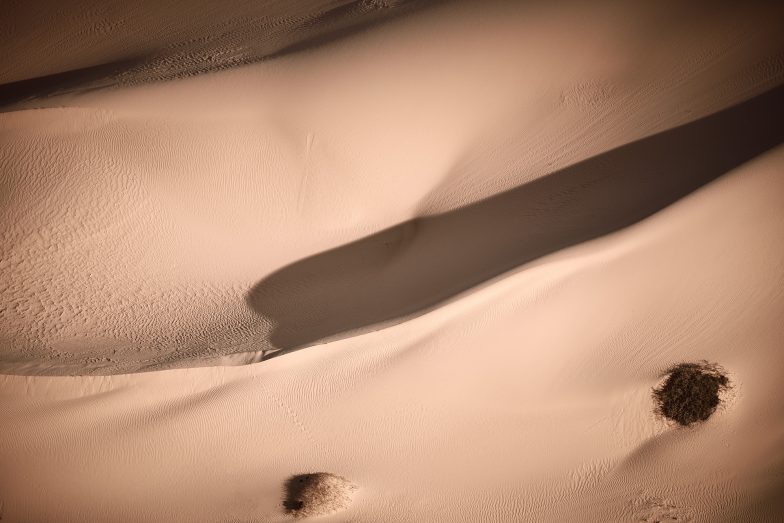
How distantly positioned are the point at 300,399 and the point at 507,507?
236 centimetres

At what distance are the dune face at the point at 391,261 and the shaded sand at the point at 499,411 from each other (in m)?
0.03

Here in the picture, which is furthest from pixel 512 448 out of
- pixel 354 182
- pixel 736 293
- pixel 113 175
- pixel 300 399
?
pixel 113 175

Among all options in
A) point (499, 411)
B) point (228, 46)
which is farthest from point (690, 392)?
point (228, 46)

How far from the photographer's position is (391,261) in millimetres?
4184

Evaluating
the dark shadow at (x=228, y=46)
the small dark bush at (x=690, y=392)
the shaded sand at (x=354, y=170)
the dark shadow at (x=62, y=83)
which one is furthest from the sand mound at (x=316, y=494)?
the dark shadow at (x=62, y=83)

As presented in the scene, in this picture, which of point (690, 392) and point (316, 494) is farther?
point (316, 494)

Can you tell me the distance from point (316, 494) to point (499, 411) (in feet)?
6.15

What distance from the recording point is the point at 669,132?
12.4 ft

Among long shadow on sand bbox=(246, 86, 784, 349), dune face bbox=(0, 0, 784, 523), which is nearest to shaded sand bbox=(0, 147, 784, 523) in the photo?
dune face bbox=(0, 0, 784, 523)

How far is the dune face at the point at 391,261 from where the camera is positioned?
3.69 m

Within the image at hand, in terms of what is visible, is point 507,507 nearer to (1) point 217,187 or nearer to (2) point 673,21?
→ (1) point 217,187

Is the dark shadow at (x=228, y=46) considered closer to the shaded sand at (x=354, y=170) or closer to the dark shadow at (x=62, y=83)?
the dark shadow at (x=62, y=83)

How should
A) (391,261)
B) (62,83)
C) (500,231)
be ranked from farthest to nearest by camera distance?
(391,261) < (500,231) < (62,83)

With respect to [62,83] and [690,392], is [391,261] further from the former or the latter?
[62,83]
